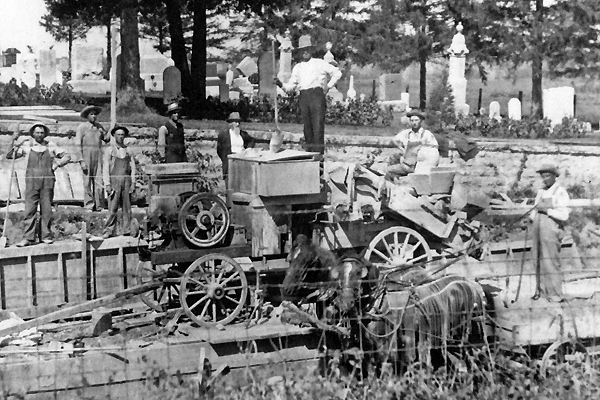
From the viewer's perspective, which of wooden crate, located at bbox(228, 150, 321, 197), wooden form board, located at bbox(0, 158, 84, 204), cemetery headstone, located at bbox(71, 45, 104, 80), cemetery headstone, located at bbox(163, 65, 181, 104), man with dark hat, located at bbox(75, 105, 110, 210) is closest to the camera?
wooden crate, located at bbox(228, 150, 321, 197)

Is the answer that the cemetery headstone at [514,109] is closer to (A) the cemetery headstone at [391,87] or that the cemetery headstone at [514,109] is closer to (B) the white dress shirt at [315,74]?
(A) the cemetery headstone at [391,87]

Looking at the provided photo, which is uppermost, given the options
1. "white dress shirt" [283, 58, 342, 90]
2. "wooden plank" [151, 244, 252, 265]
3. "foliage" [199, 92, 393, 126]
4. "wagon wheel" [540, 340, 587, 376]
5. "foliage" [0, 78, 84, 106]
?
"white dress shirt" [283, 58, 342, 90]

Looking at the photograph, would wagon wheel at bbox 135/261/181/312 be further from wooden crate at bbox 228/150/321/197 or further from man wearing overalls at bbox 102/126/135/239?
man wearing overalls at bbox 102/126/135/239

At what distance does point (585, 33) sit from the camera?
69.2ft

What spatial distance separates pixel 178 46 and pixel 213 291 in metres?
10.8

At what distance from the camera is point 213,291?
10.2 m

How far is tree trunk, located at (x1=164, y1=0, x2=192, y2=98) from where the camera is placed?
19.9 meters

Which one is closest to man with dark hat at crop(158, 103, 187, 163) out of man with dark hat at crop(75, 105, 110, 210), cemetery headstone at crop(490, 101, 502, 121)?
man with dark hat at crop(75, 105, 110, 210)

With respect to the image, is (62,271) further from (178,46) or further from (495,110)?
(495,110)

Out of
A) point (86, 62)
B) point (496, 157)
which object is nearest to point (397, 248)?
point (496, 157)

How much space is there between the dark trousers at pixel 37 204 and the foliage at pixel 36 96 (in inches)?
277

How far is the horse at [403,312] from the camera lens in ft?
31.9

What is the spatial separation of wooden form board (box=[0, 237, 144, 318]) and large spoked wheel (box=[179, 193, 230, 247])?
6.07 feet

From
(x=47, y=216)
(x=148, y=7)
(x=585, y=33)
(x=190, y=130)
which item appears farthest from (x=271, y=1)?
(x=47, y=216)
